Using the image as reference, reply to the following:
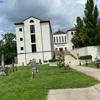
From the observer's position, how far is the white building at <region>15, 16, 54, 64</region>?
56250mm

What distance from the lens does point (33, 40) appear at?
187ft

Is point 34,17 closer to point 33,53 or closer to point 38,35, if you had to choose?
point 38,35

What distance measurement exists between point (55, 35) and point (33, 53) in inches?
Answer: 1457

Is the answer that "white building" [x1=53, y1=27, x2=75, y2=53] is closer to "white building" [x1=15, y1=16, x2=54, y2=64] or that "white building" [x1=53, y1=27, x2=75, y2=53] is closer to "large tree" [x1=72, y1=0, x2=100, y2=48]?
"white building" [x1=15, y1=16, x2=54, y2=64]

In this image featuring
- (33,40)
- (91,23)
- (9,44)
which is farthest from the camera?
(9,44)

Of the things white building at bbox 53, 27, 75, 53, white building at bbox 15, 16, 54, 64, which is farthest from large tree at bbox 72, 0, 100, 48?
white building at bbox 53, 27, 75, 53

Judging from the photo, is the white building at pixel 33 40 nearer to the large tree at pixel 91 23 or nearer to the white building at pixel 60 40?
the large tree at pixel 91 23

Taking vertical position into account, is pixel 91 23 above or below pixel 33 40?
above

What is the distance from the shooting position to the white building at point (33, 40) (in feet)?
185

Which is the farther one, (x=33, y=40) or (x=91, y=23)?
(x=33, y=40)

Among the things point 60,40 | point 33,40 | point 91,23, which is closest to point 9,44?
point 60,40

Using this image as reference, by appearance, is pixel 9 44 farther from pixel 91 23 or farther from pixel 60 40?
pixel 91 23

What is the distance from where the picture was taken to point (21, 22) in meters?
56.8

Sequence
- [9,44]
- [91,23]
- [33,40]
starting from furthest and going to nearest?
[9,44] → [33,40] → [91,23]
